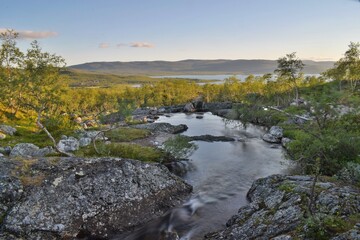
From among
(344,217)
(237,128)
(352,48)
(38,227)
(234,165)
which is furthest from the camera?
(352,48)

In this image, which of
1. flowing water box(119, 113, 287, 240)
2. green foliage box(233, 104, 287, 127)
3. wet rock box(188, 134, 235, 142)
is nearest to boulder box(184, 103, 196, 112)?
green foliage box(233, 104, 287, 127)

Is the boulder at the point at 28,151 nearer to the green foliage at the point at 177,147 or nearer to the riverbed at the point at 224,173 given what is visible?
the green foliage at the point at 177,147

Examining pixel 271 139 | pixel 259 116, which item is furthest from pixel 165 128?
pixel 271 139

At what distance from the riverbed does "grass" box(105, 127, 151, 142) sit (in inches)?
619

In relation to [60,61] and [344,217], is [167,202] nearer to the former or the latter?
[344,217]

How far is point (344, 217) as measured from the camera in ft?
56.2

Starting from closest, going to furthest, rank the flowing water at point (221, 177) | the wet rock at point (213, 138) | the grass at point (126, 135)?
1. the flowing water at point (221, 177)
2. the wet rock at point (213, 138)
3. the grass at point (126, 135)

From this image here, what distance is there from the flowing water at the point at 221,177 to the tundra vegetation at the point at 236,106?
5.93m

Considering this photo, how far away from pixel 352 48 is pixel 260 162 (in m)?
70.7

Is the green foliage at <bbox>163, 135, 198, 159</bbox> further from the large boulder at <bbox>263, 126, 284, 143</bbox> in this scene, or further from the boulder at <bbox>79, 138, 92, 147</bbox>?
the large boulder at <bbox>263, 126, 284, 143</bbox>

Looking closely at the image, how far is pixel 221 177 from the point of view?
126 feet

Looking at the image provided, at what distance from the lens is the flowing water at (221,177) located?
26172mm

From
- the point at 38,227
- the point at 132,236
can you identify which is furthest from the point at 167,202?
the point at 38,227

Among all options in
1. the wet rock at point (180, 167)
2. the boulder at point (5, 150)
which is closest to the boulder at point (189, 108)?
the wet rock at point (180, 167)
